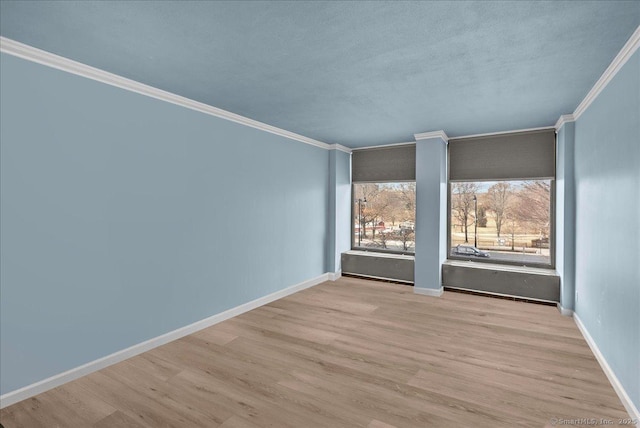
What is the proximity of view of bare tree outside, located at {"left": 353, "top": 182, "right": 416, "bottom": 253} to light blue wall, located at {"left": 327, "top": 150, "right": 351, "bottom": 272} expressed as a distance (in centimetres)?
34

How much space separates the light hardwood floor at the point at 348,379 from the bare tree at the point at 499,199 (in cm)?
175

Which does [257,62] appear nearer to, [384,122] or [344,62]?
[344,62]

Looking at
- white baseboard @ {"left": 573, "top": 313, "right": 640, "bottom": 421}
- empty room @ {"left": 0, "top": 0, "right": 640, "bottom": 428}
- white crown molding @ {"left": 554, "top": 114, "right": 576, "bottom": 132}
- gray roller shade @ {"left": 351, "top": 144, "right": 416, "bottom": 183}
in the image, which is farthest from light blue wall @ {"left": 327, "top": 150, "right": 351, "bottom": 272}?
white baseboard @ {"left": 573, "top": 313, "right": 640, "bottom": 421}

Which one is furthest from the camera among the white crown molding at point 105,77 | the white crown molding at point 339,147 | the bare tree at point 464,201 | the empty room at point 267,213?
the white crown molding at point 339,147

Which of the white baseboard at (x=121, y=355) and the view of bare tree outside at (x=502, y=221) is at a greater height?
the view of bare tree outside at (x=502, y=221)

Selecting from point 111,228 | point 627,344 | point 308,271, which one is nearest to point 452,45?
point 627,344

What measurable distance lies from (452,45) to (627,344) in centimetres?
255

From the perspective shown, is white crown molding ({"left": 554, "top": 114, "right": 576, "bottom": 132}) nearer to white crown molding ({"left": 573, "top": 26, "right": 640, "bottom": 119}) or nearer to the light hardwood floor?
white crown molding ({"left": 573, "top": 26, "right": 640, "bottom": 119})

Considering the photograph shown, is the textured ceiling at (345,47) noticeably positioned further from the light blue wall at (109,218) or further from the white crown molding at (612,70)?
the light blue wall at (109,218)

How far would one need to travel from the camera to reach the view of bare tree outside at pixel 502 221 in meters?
5.34

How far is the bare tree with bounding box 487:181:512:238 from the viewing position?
5566 mm

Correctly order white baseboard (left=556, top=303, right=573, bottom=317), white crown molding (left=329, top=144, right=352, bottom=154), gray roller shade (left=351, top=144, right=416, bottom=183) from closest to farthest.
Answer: white baseboard (left=556, top=303, right=573, bottom=317) → gray roller shade (left=351, top=144, right=416, bottom=183) → white crown molding (left=329, top=144, right=352, bottom=154)

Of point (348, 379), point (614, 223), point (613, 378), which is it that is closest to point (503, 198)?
point (614, 223)

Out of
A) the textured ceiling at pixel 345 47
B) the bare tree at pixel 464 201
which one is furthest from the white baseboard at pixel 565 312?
the textured ceiling at pixel 345 47
